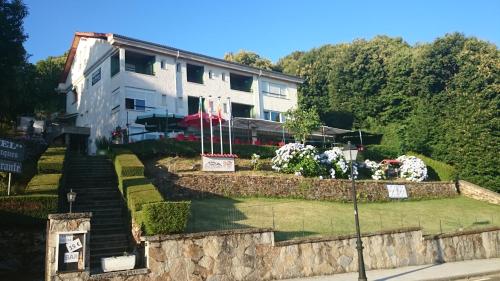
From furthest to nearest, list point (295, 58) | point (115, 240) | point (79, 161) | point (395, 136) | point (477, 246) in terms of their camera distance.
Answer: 1. point (295, 58)
2. point (395, 136)
3. point (79, 161)
4. point (477, 246)
5. point (115, 240)

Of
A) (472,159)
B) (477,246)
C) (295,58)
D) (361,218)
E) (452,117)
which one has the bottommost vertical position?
(477,246)

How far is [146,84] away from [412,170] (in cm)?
2159

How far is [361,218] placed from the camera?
23703 mm

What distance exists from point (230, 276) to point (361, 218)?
34.5ft

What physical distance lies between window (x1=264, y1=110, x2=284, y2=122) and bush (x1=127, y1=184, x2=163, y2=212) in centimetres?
2691

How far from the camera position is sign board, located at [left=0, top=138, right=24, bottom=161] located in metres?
15.8

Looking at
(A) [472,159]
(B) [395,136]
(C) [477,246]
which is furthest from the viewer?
(B) [395,136]

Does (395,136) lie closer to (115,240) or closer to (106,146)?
→ (106,146)

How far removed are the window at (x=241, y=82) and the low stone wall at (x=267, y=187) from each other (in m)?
18.2

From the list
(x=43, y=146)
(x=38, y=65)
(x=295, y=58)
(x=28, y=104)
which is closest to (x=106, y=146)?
(x=43, y=146)

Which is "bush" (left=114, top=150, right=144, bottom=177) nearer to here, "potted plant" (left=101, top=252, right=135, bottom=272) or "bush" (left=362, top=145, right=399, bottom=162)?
"potted plant" (left=101, top=252, right=135, bottom=272)

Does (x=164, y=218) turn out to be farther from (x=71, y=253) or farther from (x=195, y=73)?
(x=195, y=73)

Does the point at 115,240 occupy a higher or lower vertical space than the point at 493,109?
lower

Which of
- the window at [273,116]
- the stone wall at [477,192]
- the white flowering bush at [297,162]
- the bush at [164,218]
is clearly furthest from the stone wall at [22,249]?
the stone wall at [477,192]
